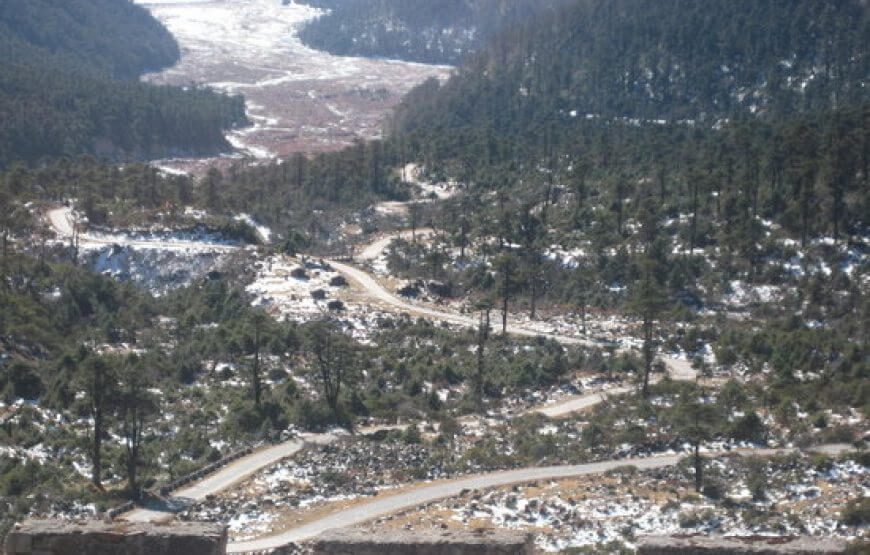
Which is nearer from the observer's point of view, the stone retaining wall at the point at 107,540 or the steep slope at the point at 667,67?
the stone retaining wall at the point at 107,540

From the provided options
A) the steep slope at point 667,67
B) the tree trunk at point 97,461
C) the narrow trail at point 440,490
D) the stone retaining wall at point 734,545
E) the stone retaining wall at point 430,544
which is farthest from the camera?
the steep slope at point 667,67

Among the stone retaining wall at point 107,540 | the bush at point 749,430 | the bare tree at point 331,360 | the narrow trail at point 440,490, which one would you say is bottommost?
the bare tree at point 331,360

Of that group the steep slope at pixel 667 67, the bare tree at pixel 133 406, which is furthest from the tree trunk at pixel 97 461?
the steep slope at pixel 667 67

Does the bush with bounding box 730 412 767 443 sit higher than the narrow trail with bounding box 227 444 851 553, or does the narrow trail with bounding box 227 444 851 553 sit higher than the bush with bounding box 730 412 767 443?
the bush with bounding box 730 412 767 443

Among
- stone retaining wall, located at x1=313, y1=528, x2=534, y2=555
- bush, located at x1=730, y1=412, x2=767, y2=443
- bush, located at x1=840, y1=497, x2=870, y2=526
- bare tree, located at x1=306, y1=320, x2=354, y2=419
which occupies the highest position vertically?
stone retaining wall, located at x1=313, y1=528, x2=534, y2=555

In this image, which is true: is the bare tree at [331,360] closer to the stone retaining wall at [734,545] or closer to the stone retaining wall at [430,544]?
the stone retaining wall at [430,544]

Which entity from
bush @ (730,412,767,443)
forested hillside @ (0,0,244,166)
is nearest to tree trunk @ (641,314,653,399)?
bush @ (730,412,767,443)

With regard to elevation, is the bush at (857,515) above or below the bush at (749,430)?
above

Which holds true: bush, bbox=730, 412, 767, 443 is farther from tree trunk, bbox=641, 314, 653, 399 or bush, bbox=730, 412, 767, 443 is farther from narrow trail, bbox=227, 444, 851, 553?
tree trunk, bbox=641, 314, 653, 399
